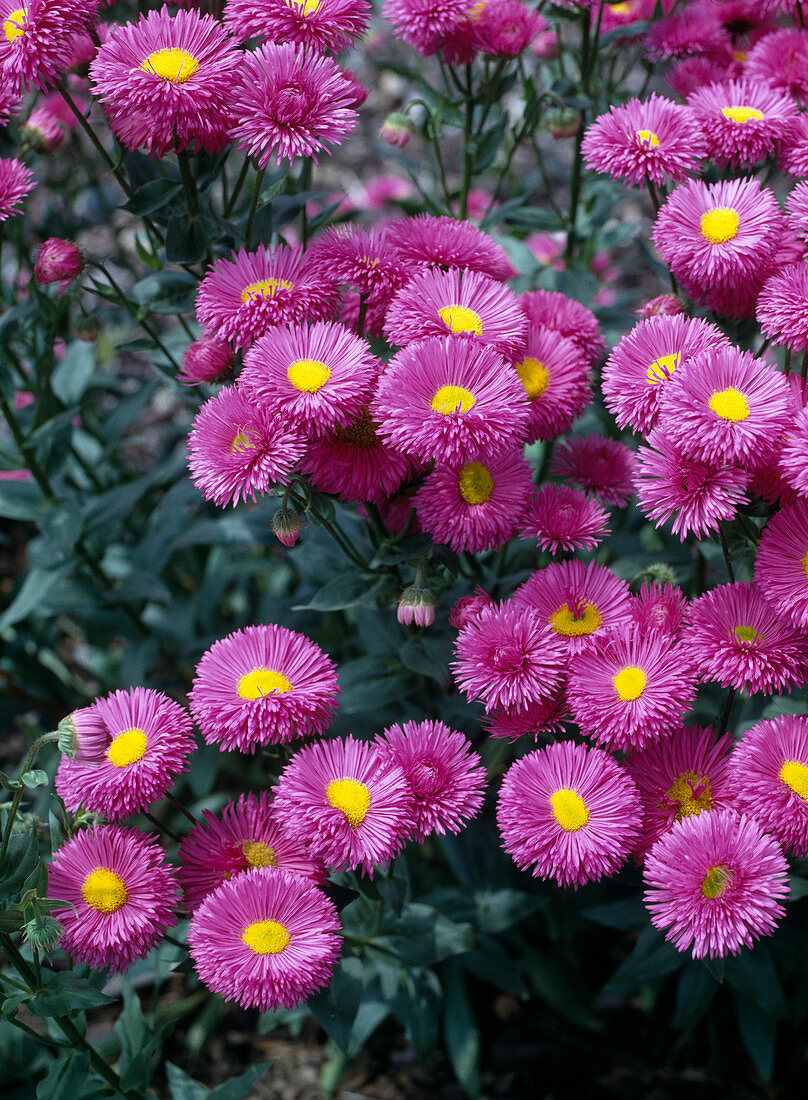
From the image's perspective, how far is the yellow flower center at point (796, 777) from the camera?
1.24 m

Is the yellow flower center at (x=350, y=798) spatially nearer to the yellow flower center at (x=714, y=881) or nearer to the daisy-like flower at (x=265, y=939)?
the daisy-like flower at (x=265, y=939)

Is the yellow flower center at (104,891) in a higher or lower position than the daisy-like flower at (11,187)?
lower

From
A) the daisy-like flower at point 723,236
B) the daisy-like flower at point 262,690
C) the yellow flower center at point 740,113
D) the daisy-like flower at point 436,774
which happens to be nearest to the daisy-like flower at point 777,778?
the daisy-like flower at point 436,774

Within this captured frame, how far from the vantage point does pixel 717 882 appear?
116cm

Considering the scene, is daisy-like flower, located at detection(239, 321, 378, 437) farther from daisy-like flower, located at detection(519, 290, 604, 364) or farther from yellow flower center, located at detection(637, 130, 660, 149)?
yellow flower center, located at detection(637, 130, 660, 149)

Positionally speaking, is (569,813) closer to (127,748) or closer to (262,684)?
(262,684)

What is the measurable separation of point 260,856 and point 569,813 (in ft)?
1.44

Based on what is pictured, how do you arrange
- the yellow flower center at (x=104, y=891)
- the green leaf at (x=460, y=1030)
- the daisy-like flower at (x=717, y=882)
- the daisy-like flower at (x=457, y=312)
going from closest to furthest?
the daisy-like flower at (x=717, y=882) < the yellow flower center at (x=104, y=891) < the daisy-like flower at (x=457, y=312) < the green leaf at (x=460, y=1030)

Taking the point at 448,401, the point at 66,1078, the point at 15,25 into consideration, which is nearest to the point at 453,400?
the point at 448,401

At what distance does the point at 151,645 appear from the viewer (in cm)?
224

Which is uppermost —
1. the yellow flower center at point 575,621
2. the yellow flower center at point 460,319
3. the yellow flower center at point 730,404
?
the yellow flower center at point 460,319

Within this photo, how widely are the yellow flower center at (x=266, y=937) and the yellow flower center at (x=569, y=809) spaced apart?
14.9 inches

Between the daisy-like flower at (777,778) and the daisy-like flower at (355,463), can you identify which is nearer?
the daisy-like flower at (777,778)

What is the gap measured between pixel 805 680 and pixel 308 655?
27.6 inches
